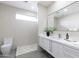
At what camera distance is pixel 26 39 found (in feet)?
13.3

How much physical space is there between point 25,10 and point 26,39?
192cm

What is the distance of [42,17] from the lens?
3531 mm

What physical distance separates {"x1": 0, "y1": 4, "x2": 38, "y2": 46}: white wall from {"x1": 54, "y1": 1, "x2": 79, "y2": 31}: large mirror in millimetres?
1947

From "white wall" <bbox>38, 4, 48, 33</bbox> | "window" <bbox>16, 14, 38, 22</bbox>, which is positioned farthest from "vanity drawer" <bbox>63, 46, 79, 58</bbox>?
"window" <bbox>16, 14, 38, 22</bbox>

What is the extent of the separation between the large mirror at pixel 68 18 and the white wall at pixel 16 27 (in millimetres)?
1947

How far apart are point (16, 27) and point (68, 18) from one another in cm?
287

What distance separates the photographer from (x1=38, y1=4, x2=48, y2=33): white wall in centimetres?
345

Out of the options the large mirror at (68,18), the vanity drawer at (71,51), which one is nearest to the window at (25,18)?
the large mirror at (68,18)

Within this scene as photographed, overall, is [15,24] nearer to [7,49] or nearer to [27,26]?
[27,26]

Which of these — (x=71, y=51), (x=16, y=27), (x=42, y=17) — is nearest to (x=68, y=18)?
(x=71, y=51)

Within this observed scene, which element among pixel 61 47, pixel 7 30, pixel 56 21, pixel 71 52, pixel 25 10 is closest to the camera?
pixel 71 52

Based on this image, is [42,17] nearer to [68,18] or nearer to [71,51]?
[68,18]

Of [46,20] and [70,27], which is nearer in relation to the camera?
[70,27]

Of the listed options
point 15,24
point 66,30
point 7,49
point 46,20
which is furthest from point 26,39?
point 66,30
